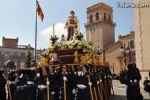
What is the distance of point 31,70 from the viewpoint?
11.7 metres

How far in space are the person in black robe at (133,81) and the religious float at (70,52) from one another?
3.70 meters

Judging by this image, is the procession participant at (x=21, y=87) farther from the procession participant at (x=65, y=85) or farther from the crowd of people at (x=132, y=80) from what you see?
the crowd of people at (x=132, y=80)

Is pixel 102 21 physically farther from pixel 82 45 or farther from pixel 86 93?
pixel 86 93

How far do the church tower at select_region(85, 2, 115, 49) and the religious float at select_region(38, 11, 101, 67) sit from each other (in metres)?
64.8

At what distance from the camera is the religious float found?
1638cm

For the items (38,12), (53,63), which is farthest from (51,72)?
(38,12)

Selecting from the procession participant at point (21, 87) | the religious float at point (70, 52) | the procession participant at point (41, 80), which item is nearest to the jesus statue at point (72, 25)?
the religious float at point (70, 52)

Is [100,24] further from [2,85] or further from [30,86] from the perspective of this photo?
[30,86]

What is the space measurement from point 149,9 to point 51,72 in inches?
871

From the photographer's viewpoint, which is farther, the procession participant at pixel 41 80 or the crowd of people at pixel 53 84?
the procession participant at pixel 41 80

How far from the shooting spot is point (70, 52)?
55.8 ft

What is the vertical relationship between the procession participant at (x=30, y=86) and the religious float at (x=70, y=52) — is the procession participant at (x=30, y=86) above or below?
below

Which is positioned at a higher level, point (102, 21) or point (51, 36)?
point (102, 21)

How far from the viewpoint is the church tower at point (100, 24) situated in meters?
83.3
